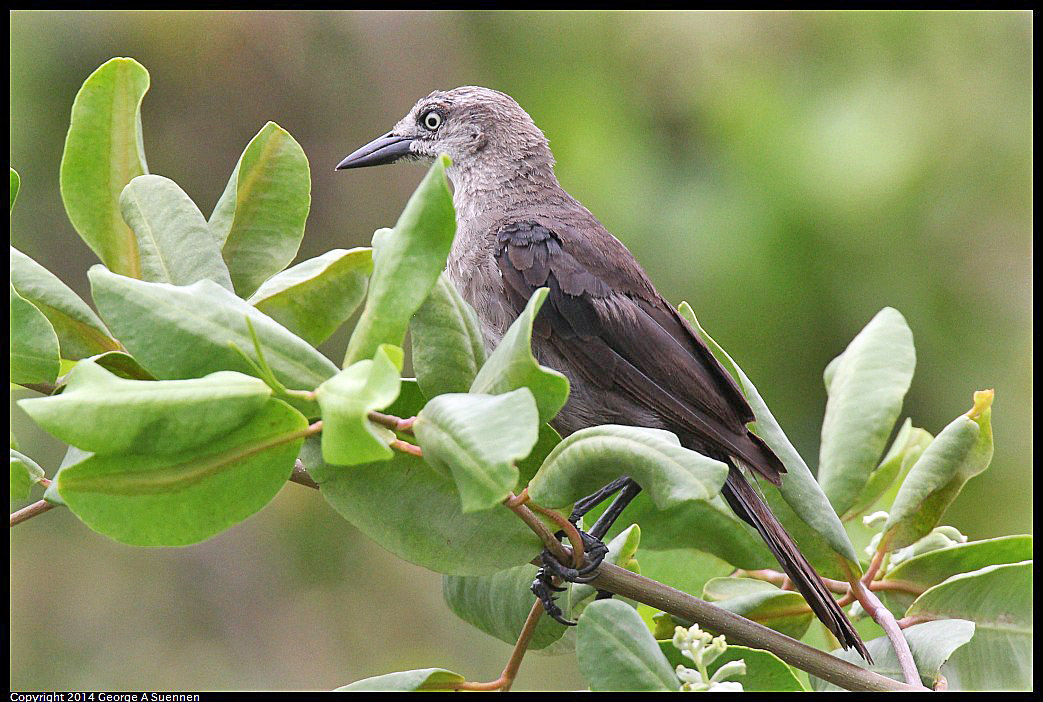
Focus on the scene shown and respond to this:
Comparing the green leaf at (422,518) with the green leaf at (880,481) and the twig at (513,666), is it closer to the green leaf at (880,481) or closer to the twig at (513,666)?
the twig at (513,666)

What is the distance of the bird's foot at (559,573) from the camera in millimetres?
1812

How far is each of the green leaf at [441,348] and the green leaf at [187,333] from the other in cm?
23

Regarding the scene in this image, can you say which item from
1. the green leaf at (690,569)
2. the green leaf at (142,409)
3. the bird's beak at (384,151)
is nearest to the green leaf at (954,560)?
the green leaf at (690,569)

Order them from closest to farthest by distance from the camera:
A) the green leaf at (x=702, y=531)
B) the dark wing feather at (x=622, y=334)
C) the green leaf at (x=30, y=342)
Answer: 1. the green leaf at (x=30, y=342)
2. the green leaf at (x=702, y=531)
3. the dark wing feather at (x=622, y=334)

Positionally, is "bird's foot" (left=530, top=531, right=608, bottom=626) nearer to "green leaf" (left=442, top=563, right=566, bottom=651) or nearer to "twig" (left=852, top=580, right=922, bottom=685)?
"green leaf" (left=442, top=563, right=566, bottom=651)

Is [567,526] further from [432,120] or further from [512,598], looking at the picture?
[432,120]

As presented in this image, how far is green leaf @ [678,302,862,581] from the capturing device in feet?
7.16

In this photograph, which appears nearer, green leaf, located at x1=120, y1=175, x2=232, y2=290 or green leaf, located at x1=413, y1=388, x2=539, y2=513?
green leaf, located at x1=413, y1=388, x2=539, y2=513

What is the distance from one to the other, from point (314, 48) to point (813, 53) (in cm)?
298

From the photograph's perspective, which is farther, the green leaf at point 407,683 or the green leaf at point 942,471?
the green leaf at point 942,471

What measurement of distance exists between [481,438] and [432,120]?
2.93 m

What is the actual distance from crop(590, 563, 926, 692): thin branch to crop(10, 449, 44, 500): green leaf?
0.95m

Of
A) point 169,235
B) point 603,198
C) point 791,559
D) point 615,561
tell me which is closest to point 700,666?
point 615,561

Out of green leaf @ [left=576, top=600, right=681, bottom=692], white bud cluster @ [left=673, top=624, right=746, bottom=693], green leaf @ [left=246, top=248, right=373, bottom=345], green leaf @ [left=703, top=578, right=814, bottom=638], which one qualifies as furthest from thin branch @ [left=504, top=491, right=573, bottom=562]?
green leaf @ [left=703, top=578, right=814, bottom=638]
